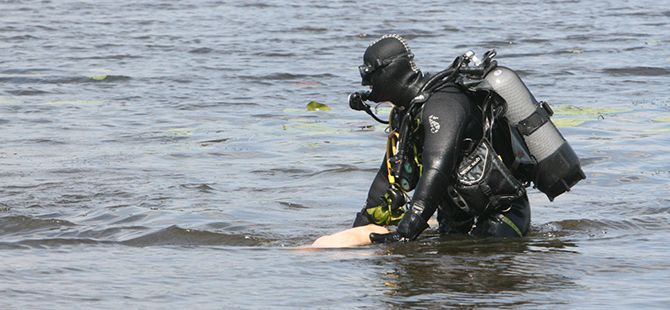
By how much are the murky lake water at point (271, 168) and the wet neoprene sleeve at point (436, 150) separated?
0.30m

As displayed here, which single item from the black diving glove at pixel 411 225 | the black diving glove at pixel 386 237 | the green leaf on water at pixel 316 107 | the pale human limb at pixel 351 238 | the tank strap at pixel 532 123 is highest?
the tank strap at pixel 532 123

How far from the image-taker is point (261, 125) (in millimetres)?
12578

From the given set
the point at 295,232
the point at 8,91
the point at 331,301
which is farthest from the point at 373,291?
the point at 8,91

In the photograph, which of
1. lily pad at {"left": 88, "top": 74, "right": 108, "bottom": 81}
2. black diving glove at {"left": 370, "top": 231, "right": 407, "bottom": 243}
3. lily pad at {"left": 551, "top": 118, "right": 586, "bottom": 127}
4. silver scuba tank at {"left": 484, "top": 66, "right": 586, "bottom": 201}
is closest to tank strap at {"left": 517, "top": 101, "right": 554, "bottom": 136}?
silver scuba tank at {"left": 484, "top": 66, "right": 586, "bottom": 201}

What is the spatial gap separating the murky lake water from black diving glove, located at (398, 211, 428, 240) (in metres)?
0.19

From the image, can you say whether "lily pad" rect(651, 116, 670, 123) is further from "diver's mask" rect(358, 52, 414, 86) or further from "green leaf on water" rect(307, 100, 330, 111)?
"diver's mask" rect(358, 52, 414, 86)

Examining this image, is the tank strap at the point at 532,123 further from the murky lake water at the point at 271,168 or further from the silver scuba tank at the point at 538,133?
the murky lake water at the point at 271,168

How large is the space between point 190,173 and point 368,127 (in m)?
2.71

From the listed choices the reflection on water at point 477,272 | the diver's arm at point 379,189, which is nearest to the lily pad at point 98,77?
the diver's arm at point 379,189

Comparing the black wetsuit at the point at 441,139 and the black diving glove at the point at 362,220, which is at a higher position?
the black wetsuit at the point at 441,139

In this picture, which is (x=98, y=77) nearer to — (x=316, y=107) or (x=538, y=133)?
(x=316, y=107)

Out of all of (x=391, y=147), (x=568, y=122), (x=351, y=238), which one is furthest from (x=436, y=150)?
(x=568, y=122)

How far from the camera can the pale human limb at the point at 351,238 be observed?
6883 mm

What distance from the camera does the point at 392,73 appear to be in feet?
21.0
